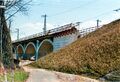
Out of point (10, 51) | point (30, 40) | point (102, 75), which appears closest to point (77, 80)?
point (102, 75)

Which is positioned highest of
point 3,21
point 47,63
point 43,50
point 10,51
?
point 3,21

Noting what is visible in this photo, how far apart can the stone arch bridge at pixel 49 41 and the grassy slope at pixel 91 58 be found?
17.9 metres

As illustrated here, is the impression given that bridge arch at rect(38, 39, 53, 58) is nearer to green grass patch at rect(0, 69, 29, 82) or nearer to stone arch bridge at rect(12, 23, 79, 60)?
stone arch bridge at rect(12, 23, 79, 60)

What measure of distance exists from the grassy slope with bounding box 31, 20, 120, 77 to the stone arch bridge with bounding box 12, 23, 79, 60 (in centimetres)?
1794

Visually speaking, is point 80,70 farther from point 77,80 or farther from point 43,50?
point 43,50

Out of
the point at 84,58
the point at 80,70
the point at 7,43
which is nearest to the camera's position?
the point at 7,43

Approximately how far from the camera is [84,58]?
91.5 feet

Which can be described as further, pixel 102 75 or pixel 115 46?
pixel 115 46

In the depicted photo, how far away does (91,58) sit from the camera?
89.4 feet

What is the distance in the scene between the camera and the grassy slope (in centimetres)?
2528

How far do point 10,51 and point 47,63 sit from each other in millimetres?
7575

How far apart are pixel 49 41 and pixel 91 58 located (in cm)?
3234

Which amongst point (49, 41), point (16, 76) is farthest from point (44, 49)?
point (16, 76)

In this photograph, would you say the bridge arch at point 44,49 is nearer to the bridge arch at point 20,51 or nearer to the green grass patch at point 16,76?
the bridge arch at point 20,51
